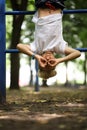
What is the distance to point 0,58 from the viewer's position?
524 centimetres

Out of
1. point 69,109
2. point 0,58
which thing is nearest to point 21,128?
point 69,109

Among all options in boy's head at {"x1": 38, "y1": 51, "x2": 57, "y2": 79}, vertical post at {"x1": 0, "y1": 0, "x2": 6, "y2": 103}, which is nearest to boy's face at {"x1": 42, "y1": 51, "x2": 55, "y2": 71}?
boy's head at {"x1": 38, "y1": 51, "x2": 57, "y2": 79}

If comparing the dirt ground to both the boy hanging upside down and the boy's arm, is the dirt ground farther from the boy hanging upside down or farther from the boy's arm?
the boy hanging upside down

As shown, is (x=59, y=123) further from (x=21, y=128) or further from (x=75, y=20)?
(x=75, y=20)

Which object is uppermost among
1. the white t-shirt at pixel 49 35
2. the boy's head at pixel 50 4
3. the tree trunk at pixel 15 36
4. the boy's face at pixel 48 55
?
the boy's head at pixel 50 4

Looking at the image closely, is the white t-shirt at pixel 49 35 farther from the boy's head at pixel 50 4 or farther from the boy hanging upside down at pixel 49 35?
the boy's head at pixel 50 4

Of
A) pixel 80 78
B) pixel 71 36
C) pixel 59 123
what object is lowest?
pixel 80 78

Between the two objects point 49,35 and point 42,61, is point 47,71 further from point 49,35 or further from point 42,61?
point 49,35

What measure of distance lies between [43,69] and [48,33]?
1.46 ft

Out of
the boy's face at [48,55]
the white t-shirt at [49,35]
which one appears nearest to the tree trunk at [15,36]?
the white t-shirt at [49,35]

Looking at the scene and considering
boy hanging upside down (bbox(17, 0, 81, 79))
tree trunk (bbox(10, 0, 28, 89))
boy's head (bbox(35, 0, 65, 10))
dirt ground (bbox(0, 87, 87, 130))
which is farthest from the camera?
tree trunk (bbox(10, 0, 28, 89))

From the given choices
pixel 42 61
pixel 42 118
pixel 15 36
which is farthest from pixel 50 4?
pixel 15 36

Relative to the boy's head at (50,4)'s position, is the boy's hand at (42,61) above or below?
below

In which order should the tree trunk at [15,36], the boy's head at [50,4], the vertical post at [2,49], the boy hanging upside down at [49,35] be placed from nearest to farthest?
the boy hanging upside down at [49,35] < the boy's head at [50,4] < the vertical post at [2,49] < the tree trunk at [15,36]
